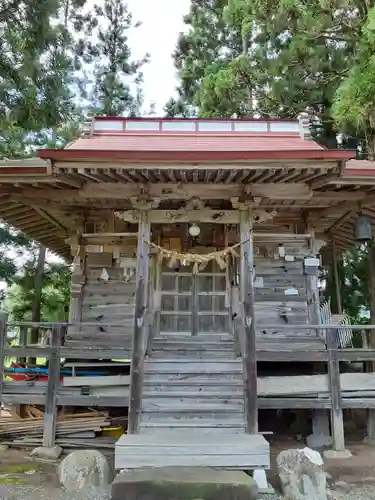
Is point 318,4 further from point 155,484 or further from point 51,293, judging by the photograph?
point 51,293

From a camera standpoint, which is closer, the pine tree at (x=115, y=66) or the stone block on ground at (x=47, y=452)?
the stone block on ground at (x=47, y=452)

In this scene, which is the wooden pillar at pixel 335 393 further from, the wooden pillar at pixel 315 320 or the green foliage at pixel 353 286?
the green foliage at pixel 353 286

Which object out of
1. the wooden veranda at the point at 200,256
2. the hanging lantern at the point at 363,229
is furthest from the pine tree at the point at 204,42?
the hanging lantern at the point at 363,229

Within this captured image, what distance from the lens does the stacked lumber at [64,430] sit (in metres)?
7.00

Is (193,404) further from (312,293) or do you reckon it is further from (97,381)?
(312,293)

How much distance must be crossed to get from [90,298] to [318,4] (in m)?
8.24

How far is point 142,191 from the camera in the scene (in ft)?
21.5

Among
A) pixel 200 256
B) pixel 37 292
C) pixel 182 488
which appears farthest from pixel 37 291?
pixel 182 488

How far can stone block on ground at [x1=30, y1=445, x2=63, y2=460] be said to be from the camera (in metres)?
6.60

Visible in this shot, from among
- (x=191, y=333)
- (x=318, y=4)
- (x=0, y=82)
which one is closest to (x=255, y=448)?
(x=191, y=333)

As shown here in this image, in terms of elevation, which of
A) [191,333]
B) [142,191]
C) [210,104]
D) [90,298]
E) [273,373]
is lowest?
[273,373]

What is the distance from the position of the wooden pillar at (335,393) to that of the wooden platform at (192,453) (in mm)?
2026

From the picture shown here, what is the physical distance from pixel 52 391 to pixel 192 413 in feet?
8.00

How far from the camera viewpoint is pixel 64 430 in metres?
7.00
